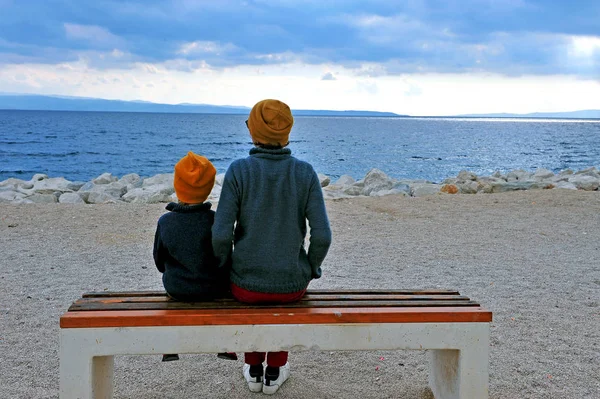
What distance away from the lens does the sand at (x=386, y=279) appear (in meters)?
4.02

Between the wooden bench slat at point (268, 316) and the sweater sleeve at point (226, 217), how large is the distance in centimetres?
34

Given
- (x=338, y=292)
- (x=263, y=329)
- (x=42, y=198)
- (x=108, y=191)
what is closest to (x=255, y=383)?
(x=338, y=292)

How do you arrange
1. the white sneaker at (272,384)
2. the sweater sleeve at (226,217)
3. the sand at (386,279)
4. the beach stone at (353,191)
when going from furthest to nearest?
1. the beach stone at (353,191)
2. the sand at (386,279)
3. the white sneaker at (272,384)
4. the sweater sleeve at (226,217)

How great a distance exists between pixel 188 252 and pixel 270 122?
82cm

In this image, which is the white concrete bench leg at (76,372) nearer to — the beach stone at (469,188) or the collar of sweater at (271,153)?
the collar of sweater at (271,153)

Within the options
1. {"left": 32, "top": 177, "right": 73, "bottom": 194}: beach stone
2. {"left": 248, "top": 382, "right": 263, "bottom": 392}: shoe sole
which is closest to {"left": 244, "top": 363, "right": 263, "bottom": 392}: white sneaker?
{"left": 248, "top": 382, "right": 263, "bottom": 392}: shoe sole

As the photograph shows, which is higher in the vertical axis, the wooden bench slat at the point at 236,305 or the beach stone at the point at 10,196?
the wooden bench slat at the point at 236,305

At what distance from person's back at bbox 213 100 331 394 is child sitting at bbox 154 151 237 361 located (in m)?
0.13

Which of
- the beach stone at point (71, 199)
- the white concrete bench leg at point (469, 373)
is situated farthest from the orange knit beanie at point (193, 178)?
the beach stone at point (71, 199)

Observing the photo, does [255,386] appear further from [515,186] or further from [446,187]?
[515,186]

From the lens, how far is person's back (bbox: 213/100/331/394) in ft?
10.2

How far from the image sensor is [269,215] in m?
3.13

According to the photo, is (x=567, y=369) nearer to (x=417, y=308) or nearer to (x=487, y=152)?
(x=417, y=308)

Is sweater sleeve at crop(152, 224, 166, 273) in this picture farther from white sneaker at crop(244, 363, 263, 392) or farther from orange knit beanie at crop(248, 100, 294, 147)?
white sneaker at crop(244, 363, 263, 392)
